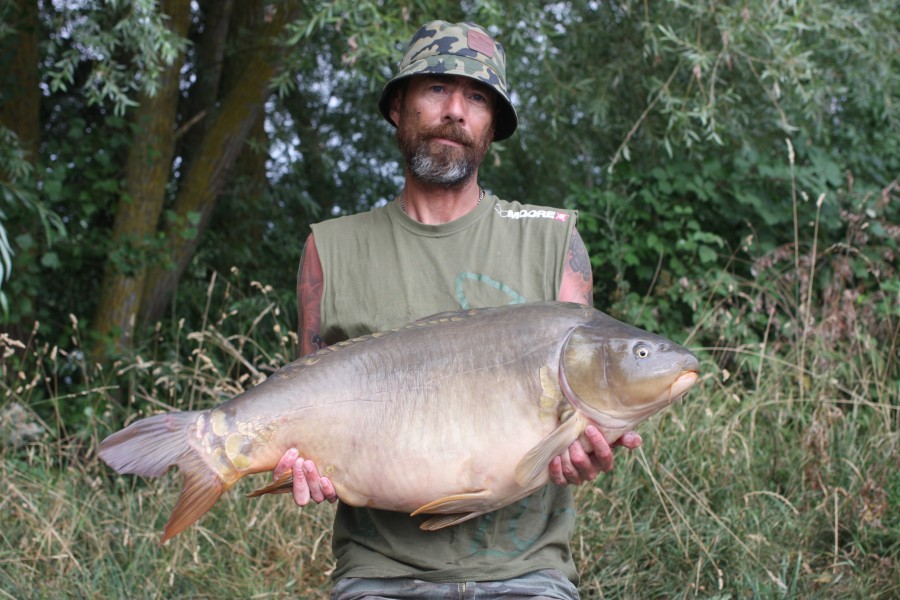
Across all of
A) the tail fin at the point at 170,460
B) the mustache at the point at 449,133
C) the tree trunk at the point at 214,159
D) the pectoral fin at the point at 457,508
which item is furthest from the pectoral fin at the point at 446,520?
the tree trunk at the point at 214,159

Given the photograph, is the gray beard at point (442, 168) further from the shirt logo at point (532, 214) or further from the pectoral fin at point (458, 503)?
the pectoral fin at point (458, 503)

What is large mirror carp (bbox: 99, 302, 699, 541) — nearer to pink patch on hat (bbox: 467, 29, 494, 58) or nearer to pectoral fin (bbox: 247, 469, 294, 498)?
pectoral fin (bbox: 247, 469, 294, 498)

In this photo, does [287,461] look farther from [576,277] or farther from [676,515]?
[676,515]

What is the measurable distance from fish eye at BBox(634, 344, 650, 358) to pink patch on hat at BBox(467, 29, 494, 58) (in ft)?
3.09

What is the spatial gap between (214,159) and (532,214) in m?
4.04

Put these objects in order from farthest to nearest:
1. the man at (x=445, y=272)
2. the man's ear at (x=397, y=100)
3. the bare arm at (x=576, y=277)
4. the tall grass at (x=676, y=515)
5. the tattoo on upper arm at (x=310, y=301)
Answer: the tall grass at (x=676, y=515) < the man's ear at (x=397, y=100) < the tattoo on upper arm at (x=310, y=301) < the bare arm at (x=576, y=277) < the man at (x=445, y=272)

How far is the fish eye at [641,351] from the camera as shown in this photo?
200 cm

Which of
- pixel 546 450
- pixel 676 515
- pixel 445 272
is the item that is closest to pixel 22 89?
pixel 445 272

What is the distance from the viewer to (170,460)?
2.05 meters

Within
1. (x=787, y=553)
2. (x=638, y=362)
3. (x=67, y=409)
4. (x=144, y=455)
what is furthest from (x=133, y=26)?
(x=787, y=553)

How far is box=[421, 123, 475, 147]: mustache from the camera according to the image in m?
2.46

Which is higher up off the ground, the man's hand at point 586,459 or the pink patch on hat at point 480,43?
the pink patch on hat at point 480,43

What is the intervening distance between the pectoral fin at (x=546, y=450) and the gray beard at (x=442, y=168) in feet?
2.43

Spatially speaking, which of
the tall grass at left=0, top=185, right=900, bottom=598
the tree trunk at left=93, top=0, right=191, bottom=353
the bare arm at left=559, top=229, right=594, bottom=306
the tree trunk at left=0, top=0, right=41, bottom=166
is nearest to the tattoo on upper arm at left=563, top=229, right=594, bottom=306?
the bare arm at left=559, top=229, right=594, bottom=306
